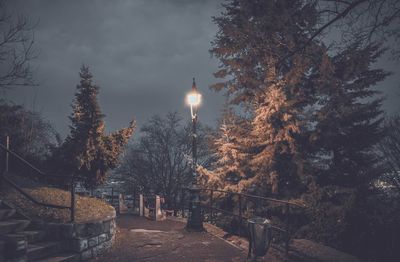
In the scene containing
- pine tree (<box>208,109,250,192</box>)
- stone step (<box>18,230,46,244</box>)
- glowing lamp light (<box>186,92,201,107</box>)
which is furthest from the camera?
pine tree (<box>208,109,250,192</box>)

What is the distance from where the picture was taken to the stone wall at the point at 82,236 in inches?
257

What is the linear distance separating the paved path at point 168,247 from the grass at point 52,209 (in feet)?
3.29

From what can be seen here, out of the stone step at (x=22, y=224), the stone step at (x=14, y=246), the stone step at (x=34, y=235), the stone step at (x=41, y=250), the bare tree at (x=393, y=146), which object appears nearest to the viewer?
the stone step at (x=14, y=246)

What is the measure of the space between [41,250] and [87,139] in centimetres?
547

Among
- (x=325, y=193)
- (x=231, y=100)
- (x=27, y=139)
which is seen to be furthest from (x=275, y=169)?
(x=27, y=139)

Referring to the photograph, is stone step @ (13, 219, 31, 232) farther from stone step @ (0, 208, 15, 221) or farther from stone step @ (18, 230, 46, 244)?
stone step @ (0, 208, 15, 221)

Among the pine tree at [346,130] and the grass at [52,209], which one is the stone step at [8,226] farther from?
the pine tree at [346,130]

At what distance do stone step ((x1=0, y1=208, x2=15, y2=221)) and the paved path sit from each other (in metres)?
2.13

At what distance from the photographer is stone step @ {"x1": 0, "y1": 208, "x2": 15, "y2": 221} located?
6534 mm

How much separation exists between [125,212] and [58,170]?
501 cm

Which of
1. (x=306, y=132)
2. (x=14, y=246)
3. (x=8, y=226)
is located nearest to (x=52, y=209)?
(x=8, y=226)

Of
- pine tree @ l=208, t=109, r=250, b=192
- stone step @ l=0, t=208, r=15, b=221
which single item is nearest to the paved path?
stone step @ l=0, t=208, r=15, b=221

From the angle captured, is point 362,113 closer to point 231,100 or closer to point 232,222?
point 231,100

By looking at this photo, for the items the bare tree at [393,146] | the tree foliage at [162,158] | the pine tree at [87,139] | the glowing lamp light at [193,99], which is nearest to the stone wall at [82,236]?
the pine tree at [87,139]
